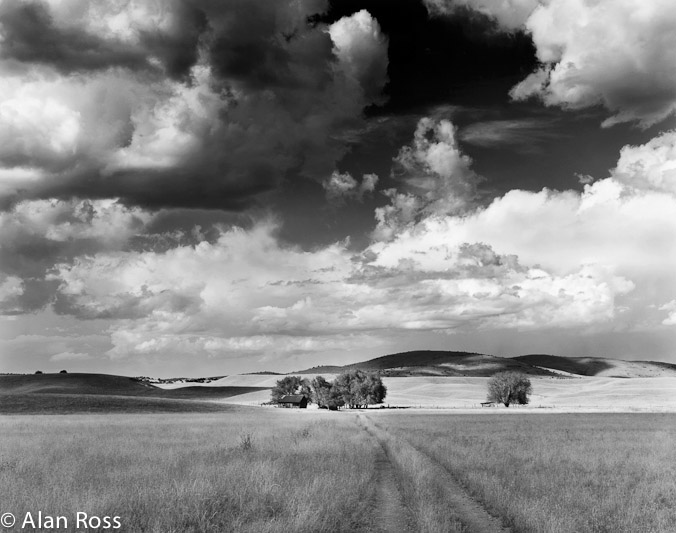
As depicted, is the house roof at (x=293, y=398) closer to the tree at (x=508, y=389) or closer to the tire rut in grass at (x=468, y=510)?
the tree at (x=508, y=389)

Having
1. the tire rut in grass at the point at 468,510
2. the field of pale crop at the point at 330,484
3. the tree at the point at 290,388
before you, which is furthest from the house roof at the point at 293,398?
the tire rut in grass at the point at 468,510

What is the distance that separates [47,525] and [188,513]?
9.63ft

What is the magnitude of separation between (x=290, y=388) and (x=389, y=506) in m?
152

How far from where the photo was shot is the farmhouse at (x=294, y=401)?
14700cm

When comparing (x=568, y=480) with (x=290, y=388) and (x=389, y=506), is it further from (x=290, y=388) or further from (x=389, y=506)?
(x=290, y=388)

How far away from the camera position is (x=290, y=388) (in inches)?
6471

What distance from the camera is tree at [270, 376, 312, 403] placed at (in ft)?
518

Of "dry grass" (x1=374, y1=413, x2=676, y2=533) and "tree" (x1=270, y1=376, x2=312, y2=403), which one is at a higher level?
"dry grass" (x1=374, y1=413, x2=676, y2=533)

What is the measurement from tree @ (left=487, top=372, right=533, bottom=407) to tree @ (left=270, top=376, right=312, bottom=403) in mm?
52238

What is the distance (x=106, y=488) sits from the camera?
55.4 ft

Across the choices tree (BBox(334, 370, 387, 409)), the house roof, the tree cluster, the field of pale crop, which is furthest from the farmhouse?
the field of pale crop

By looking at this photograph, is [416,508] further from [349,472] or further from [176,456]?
[176,456]

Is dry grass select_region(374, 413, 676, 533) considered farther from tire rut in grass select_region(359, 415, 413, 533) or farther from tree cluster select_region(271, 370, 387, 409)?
tree cluster select_region(271, 370, 387, 409)

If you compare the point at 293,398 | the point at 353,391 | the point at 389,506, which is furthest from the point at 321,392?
the point at 389,506
